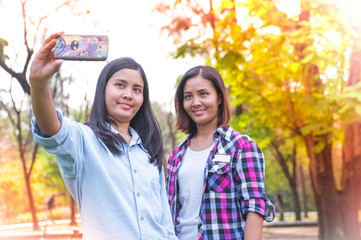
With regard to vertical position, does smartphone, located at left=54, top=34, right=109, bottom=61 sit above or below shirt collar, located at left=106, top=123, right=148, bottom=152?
above

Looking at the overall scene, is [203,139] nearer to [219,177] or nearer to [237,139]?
[237,139]

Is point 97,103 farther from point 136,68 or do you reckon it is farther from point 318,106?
point 318,106

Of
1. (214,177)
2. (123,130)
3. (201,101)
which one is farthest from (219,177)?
(123,130)

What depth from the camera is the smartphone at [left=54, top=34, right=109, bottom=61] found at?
1.63 meters

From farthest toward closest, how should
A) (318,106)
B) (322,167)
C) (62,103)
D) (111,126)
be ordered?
(62,103), (322,167), (318,106), (111,126)

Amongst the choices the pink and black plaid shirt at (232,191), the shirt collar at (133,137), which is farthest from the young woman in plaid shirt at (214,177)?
the shirt collar at (133,137)

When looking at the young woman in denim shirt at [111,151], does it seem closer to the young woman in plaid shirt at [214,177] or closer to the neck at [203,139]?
the young woman in plaid shirt at [214,177]

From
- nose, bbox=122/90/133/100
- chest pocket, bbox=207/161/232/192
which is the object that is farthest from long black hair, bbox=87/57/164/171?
chest pocket, bbox=207/161/232/192

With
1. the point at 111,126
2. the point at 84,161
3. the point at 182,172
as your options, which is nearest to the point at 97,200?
the point at 84,161

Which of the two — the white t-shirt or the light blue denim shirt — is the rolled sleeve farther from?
the light blue denim shirt

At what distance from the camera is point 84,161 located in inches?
73.2

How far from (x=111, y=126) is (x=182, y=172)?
3.33 ft

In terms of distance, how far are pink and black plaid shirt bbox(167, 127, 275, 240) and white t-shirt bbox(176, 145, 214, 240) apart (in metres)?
0.06

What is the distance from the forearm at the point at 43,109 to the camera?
1.56m
